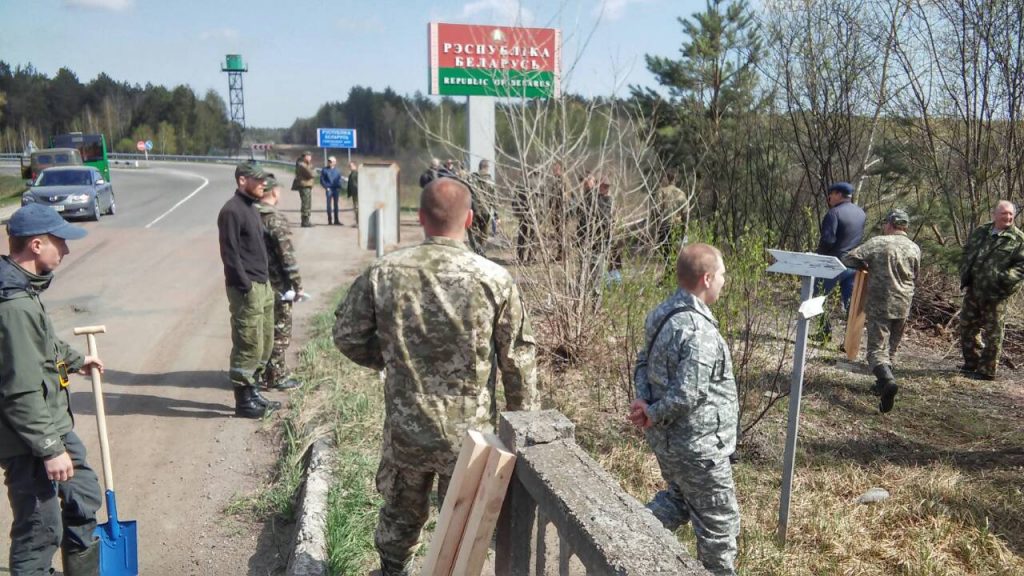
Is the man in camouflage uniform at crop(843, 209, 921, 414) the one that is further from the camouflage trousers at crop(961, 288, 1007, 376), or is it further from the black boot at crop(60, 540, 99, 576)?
the black boot at crop(60, 540, 99, 576)

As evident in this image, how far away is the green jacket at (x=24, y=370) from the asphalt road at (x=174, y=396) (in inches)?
47.5

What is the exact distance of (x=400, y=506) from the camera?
9.73 feet

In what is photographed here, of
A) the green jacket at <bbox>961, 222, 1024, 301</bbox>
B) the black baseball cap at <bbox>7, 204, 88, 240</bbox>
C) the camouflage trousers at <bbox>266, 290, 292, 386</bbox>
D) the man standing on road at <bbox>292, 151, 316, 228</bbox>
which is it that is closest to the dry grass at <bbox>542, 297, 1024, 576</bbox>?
the green jacket at <bbox>961, 222, 1024, 301</bbox>

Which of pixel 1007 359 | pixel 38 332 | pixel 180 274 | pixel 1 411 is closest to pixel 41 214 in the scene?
pixel 38 332

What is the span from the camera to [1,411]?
2.76 m

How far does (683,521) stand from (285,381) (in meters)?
3.95

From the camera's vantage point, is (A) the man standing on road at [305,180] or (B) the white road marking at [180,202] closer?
(A) the man standing on road at [305,180]

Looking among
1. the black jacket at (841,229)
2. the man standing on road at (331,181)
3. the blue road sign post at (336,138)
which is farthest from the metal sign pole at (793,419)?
the blue road sign post at (336,138)

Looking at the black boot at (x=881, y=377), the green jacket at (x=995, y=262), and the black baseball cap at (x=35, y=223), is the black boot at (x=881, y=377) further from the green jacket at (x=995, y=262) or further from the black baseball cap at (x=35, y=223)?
the black baseball cap at (x=35, y=223)

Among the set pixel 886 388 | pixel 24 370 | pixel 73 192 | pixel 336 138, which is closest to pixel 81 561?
pixel 24 370

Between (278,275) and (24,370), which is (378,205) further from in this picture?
(24,370)

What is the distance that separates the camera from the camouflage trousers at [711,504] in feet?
10.1

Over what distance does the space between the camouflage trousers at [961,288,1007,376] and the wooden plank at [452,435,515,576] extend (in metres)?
6.36

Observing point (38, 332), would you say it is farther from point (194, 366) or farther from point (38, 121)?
point (38, 121)
